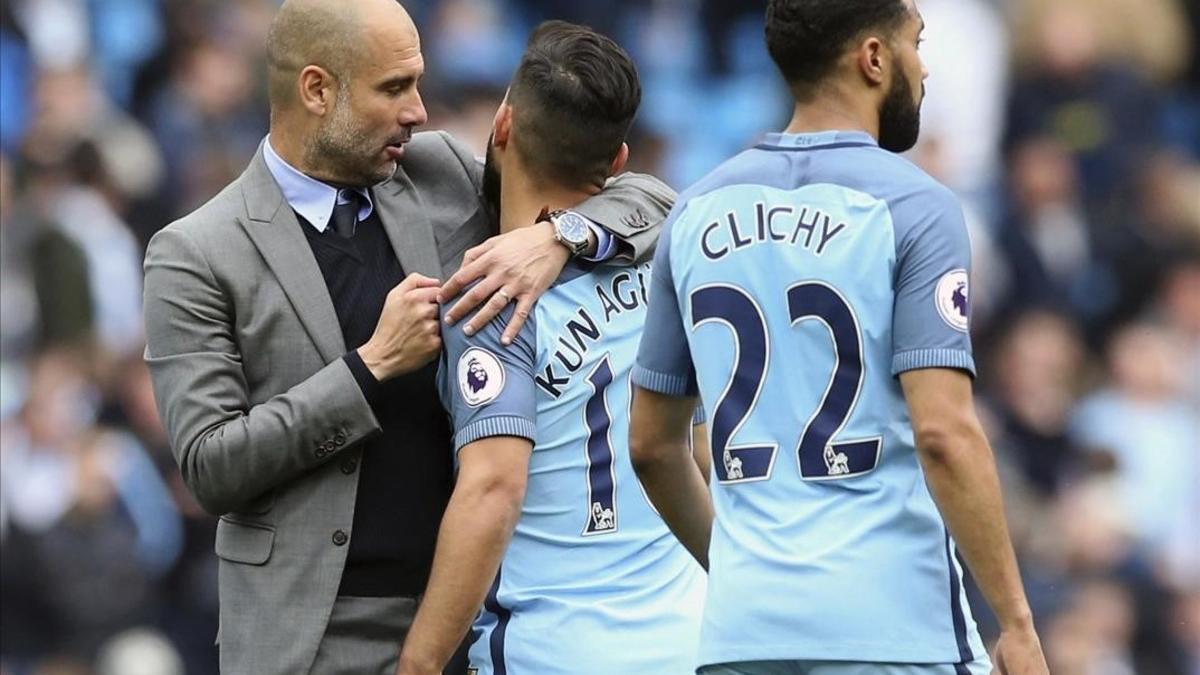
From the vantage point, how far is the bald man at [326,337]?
4430mm

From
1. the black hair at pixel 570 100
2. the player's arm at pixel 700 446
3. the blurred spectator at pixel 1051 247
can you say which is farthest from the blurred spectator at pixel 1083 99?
the black hair at pixel 570 100

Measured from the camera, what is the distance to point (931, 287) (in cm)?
390

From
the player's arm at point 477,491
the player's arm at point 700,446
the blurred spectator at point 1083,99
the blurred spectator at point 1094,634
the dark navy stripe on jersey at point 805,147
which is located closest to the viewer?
the dark navy stripe on jersey at point 805,147

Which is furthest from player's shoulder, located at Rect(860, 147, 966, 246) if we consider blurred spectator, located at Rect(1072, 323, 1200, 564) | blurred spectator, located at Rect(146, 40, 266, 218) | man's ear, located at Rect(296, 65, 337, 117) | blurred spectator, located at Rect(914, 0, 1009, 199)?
blurred spectator, located at Rect(914, 0, 1009, 199)

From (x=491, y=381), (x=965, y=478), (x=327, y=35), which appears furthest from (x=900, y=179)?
(x=327, y=35)

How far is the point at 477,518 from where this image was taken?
4297 mm

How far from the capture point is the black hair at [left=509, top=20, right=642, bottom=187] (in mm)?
4457

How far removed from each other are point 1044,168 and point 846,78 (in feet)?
24.4

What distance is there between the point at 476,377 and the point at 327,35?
2.59ft

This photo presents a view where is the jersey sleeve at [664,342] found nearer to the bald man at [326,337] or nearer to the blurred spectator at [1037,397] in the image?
the bald man at [326,337]

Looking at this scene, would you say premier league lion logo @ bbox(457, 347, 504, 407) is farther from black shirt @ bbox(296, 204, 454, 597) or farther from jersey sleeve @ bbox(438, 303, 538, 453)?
black shirt @ bbox(296, 204, 454, 597)

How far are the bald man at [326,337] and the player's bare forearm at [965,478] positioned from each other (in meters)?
0.89

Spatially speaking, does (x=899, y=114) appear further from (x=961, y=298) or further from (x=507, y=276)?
(x=507, y=276)

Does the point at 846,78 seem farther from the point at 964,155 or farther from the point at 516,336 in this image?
the point at 964,155
